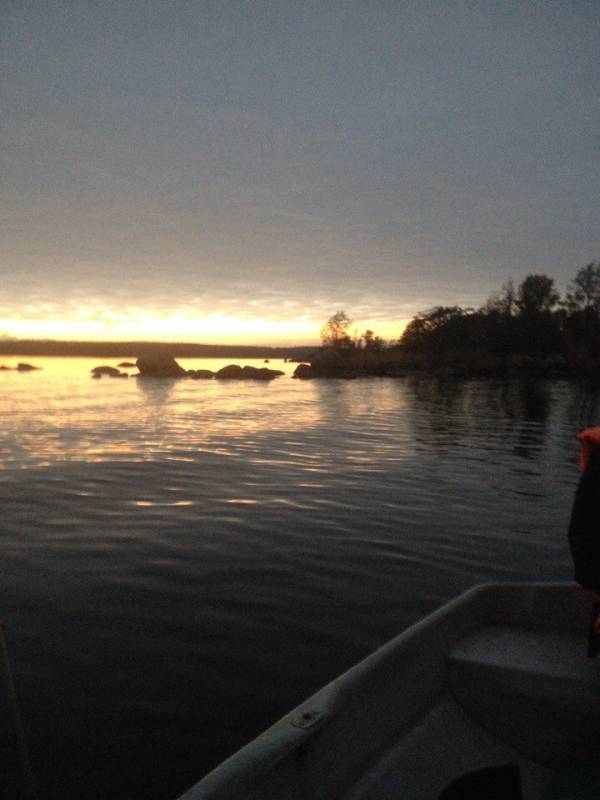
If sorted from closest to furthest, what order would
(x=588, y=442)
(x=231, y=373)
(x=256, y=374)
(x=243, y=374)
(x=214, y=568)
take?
1. (x=588, y=442)
2. (x=214, y=568)
3. (x=256, y=374)
4. (x=231, y=373)
5. (x=243, y=374)

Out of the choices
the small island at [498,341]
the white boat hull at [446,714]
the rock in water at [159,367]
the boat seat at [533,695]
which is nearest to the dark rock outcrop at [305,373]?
the small island at [498,341]

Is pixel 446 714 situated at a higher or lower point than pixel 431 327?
lower

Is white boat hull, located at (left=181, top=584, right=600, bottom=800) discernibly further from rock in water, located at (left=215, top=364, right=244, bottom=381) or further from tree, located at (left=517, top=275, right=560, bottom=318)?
tree, located at (left=517, top=275, right=560, bottom=318)

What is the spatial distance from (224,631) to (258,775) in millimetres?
4833

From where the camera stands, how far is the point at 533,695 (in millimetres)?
4699

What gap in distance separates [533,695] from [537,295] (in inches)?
5349

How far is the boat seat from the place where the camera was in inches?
178

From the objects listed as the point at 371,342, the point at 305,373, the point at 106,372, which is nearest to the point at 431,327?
the point at 371,342

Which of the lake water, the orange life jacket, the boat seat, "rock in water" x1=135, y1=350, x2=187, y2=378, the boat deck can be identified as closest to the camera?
the boat deck

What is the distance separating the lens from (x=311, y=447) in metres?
23.7

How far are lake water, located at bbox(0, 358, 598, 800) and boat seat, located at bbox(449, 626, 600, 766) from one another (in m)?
2.13

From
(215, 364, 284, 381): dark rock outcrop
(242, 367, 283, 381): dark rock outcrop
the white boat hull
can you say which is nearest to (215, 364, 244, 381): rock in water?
(215, 364, 284, 381): dark rock outcrop

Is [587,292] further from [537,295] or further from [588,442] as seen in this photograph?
[588,442]

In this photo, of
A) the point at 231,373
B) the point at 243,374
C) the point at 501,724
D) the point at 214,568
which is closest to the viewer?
the point at 501,724
